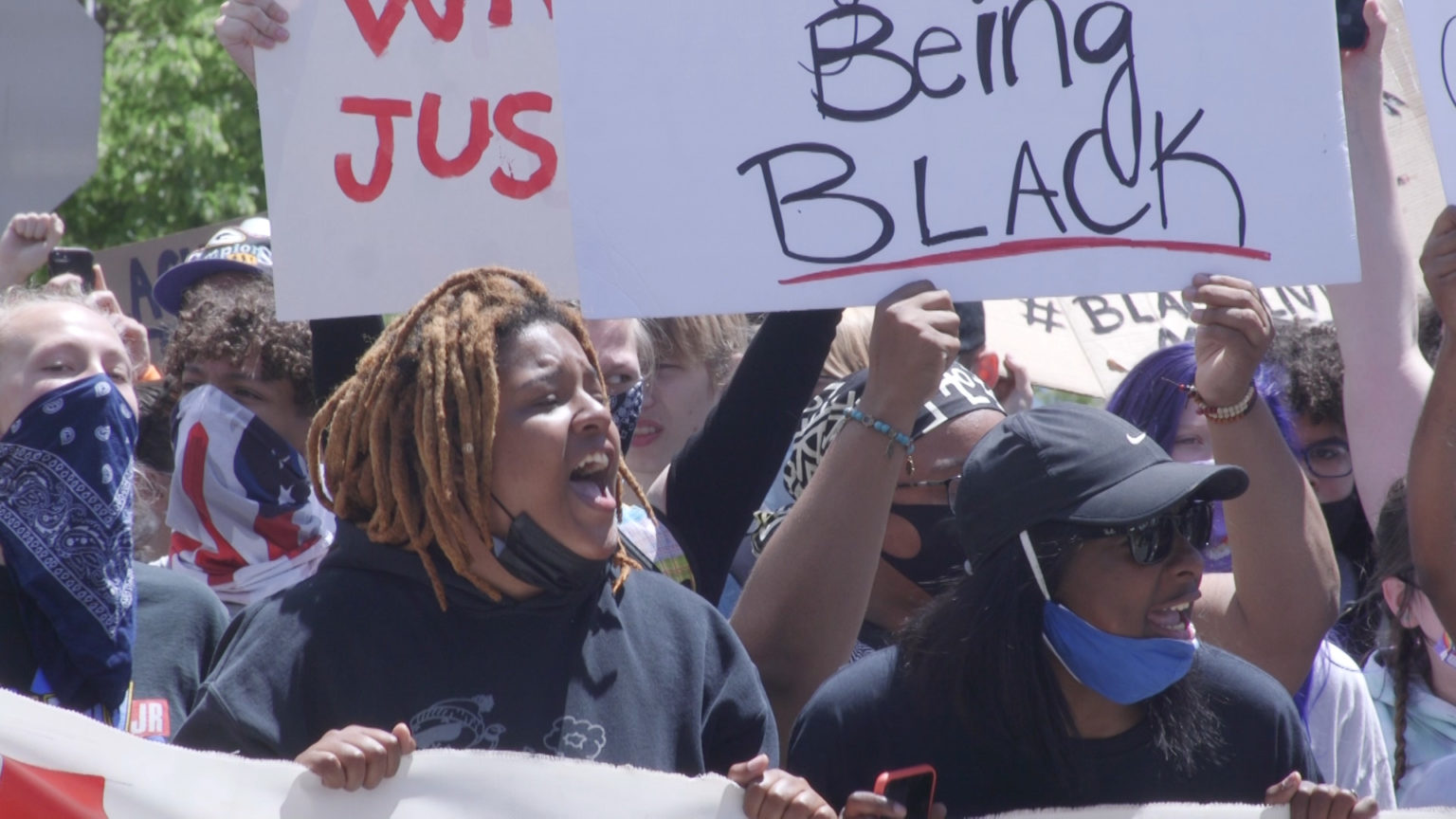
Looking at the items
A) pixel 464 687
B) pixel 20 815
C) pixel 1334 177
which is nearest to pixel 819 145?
pixel 1334 177

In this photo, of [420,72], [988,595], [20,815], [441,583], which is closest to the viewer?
[20,815]

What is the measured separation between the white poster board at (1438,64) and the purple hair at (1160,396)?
32.8 inches

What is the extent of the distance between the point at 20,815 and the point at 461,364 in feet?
2.55

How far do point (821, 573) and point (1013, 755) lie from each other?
14.9 inches

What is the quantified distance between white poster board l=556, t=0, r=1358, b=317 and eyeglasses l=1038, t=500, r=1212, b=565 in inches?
14.3

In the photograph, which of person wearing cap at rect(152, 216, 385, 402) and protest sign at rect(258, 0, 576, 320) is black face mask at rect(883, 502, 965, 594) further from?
person wearing cap at rect(152, 216, 385, 402)

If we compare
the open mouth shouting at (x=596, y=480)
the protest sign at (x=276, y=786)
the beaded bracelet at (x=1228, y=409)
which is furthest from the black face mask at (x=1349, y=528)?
the protest sign at (x=276, y=786)

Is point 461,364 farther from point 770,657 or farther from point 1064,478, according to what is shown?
point 1064,478

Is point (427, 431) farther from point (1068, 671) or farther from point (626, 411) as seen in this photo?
point (626, 411)

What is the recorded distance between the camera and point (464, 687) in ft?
6.86

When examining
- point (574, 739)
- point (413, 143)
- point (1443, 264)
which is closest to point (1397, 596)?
point (1443, 264)

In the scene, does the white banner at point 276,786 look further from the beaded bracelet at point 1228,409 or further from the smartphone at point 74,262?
the smartphone at point 74,262

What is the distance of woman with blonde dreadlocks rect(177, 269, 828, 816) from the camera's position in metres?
2.07

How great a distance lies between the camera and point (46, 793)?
6.49 ft
